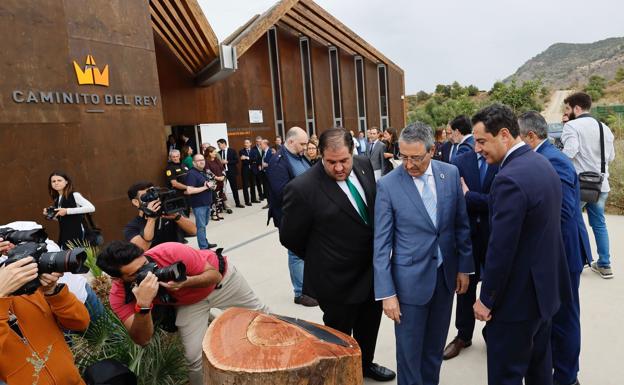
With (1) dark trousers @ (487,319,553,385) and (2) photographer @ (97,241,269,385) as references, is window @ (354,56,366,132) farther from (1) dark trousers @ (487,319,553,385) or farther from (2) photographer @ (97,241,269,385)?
(1) dark trousers @ (487,319,553,385)

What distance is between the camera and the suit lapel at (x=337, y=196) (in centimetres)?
263

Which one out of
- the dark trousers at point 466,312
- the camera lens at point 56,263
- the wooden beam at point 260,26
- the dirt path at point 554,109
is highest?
the wooden beam at point 260,26

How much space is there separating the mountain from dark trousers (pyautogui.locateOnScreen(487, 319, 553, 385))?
78981mm

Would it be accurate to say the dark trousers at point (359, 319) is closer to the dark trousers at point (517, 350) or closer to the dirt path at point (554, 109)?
the dark trousers at point (517, 350)

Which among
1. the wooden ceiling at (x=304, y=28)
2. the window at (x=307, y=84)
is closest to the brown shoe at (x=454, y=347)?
the wooden ceiling at (x=304, y=28)

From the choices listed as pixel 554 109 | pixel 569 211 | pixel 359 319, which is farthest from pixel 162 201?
pixel 554 109

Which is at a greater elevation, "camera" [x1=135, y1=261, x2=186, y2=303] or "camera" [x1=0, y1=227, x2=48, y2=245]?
"camera" [x1=0, y1=227, x2=48, y2=245]

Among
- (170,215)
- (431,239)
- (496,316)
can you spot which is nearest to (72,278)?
(170,215)

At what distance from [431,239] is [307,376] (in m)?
1.12

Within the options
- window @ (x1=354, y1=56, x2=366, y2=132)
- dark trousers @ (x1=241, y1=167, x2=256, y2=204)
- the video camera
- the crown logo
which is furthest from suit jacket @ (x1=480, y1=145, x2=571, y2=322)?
window @ (x1=354, y1=56, x2=366, y2=132)

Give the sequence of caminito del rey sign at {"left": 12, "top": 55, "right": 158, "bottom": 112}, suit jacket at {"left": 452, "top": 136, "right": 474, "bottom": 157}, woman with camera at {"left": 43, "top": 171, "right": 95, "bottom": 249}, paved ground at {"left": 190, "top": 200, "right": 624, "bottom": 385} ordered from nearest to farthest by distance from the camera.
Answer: paved ground at {"left": 190, "top": 200, "right": 624, "bottom": 385}
suit jacket at {"left": 452, "top": 136, "right": 474, "bottom": 157}
woman with camera at {"left": 43, "top": 171, "right": 95, "bottom": 249}
caminito del rey sign at {"left": 12, "top": 55, "right": 158, "bottom": 112}

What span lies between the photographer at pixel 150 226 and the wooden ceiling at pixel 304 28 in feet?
29.5

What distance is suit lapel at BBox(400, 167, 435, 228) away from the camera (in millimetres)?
2342

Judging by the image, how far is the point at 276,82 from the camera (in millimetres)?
16578
